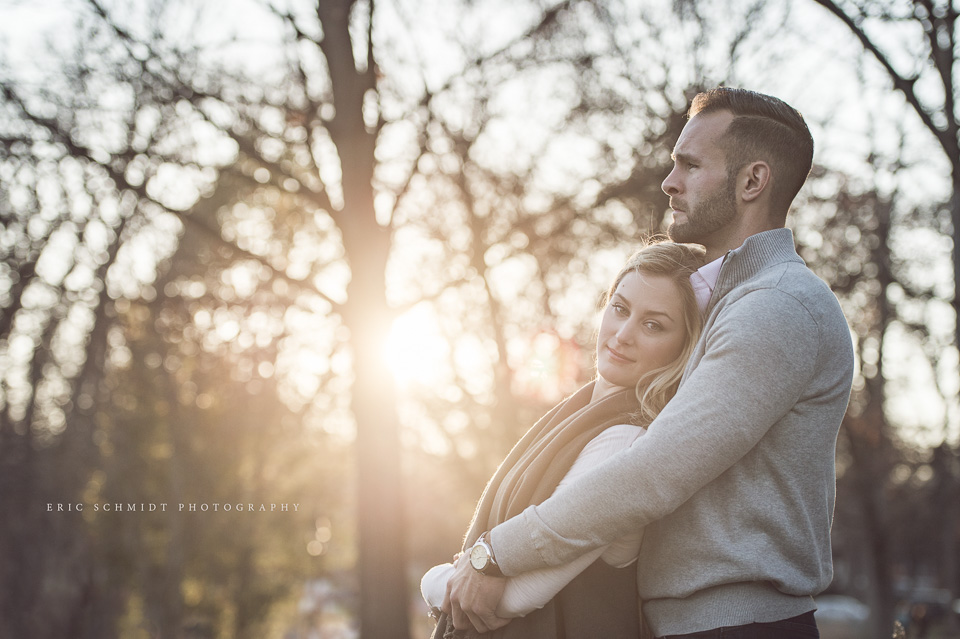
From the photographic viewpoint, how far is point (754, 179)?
246cm

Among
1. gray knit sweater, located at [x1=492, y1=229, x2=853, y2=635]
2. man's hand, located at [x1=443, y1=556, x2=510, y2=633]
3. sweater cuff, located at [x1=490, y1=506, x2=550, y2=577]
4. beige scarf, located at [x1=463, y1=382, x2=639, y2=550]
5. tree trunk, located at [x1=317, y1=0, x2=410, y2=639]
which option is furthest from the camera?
tree trunk, located at [x1=317, y1=0, x2=410, y2=639]

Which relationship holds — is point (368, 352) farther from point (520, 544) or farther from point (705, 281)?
point (520, 544)

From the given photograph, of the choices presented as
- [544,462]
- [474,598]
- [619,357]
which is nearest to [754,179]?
[619,357]

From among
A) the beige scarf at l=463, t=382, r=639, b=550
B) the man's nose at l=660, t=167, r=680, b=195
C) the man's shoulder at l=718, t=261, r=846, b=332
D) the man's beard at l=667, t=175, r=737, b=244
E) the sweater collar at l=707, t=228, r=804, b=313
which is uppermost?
the man's nose at l=660, t=167, r=680, b=195

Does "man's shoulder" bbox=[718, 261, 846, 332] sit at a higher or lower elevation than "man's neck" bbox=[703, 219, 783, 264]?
lower

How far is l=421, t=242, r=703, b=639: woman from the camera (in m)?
2.27

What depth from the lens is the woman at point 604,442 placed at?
2.27m

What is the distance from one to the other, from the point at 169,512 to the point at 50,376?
264 inches

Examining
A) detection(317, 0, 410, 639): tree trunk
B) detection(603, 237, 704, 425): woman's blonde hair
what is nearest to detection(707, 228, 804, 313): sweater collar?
detection(603, 237, 704, 425): woman's blonde hair

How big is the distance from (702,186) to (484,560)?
1245mm

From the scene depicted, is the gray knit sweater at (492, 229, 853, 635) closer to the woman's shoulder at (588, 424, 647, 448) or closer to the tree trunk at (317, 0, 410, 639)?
the woman's shoulder at (588, 424, 647, 448)

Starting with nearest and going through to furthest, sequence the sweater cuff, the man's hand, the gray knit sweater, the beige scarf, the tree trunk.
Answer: the gray knit sweater → the sweater cuff → the man's hand → the beige scarf → the tree trunk

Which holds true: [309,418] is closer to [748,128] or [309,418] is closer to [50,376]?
[50,376]

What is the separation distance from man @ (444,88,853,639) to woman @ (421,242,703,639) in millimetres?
71
